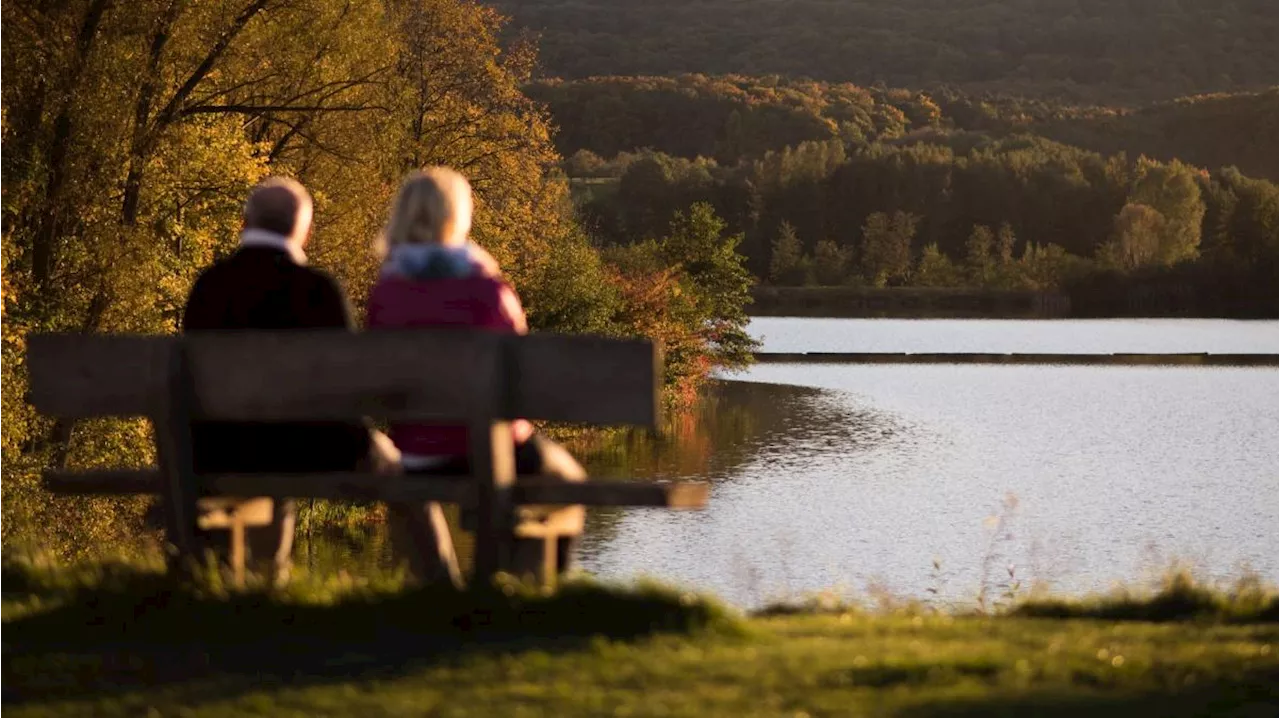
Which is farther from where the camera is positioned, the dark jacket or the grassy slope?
the dark jacket

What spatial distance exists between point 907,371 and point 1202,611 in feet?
278

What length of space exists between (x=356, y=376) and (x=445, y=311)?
59 centimetres

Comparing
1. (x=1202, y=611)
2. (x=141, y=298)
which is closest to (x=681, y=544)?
(x=141, y=298)

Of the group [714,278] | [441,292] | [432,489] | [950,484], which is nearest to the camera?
[432,489]

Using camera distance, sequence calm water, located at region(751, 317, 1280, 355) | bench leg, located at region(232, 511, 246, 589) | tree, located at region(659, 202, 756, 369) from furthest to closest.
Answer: calm water, located at region(751, 317, 1280, 355)
tree, located at region(659, 202, 756, 369)
bench leg, located at region(232, 511, 246, 589)

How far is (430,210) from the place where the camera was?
7.10 m

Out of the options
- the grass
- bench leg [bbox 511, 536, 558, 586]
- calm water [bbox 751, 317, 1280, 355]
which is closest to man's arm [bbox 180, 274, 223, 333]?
the grass

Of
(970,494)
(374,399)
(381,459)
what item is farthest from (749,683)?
(970,494)

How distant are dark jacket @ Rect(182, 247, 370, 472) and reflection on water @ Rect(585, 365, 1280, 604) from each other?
3042mm

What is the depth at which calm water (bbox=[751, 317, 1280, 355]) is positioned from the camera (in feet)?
372

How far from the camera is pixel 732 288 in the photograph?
261 feet

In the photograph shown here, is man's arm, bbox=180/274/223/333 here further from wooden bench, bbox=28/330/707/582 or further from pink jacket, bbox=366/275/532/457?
pink jacket, bbox=366/275/532/457

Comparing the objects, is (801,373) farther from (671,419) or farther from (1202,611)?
(1202,611)

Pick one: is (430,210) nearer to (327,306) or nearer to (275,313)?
(327,306)
